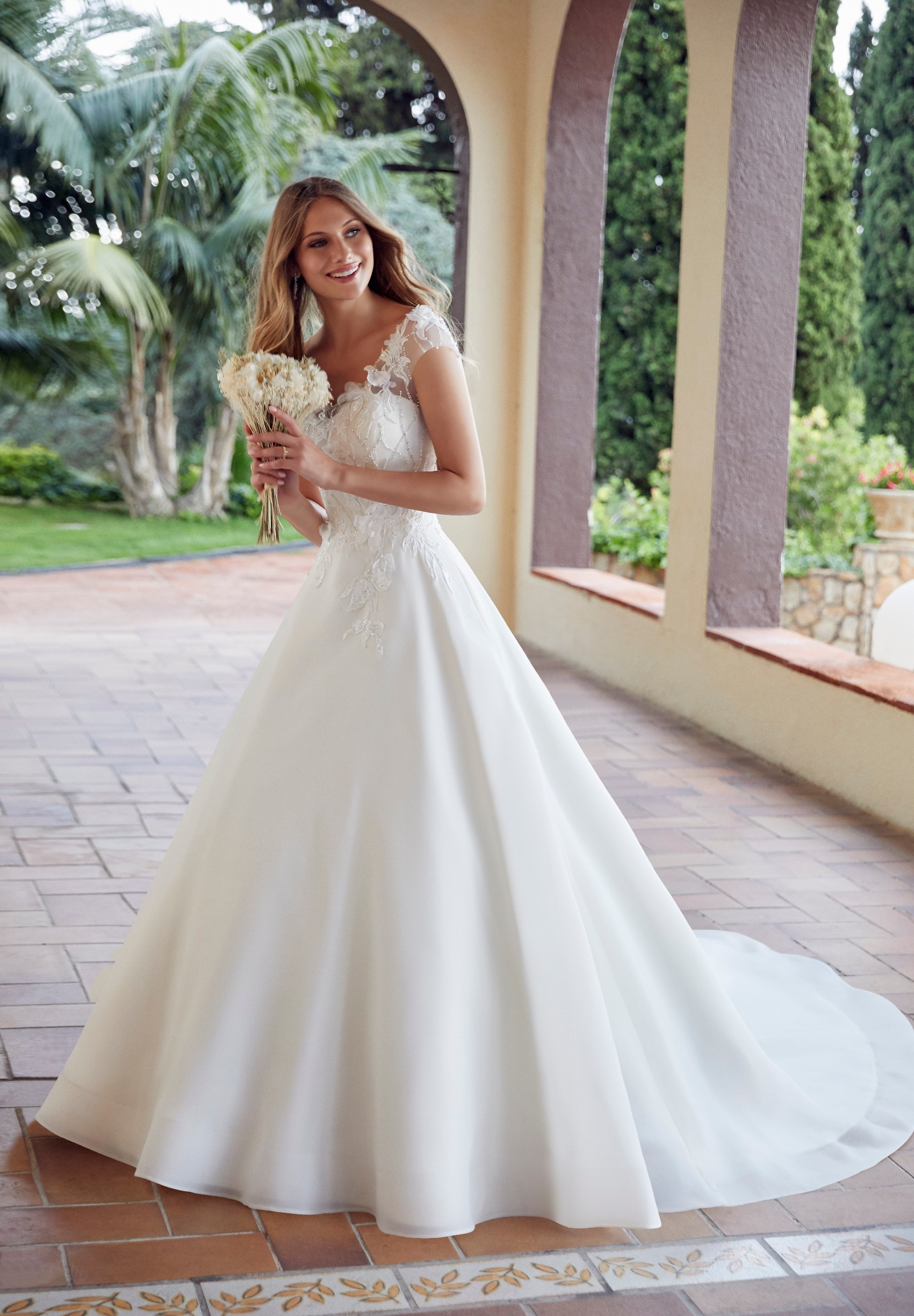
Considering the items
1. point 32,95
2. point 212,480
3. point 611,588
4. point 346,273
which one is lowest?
point 611,588

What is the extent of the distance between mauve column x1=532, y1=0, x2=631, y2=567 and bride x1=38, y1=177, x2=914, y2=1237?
5251 mm

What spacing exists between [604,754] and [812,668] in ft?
2.87

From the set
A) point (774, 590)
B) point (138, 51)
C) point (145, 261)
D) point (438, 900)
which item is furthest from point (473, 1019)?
point (138, 51)

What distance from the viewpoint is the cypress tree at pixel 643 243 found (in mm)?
13703

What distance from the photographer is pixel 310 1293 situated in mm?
2059

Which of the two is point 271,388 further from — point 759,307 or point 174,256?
point 174,256

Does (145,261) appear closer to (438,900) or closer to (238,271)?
(238,271)

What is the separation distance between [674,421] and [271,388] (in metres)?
4.37

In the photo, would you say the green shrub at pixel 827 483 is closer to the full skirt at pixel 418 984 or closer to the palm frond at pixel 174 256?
the palm frond at pixel 174 256

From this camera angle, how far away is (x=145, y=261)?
14922 mm

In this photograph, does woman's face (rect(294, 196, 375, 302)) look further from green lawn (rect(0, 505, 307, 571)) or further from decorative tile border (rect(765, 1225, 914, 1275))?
green lawn (rect(0, 505, 307, 571))

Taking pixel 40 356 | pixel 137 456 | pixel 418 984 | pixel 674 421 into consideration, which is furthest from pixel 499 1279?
pixel 137 456

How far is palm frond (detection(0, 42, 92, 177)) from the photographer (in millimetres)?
14086

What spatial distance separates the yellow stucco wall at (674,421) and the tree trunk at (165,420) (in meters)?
8.29
